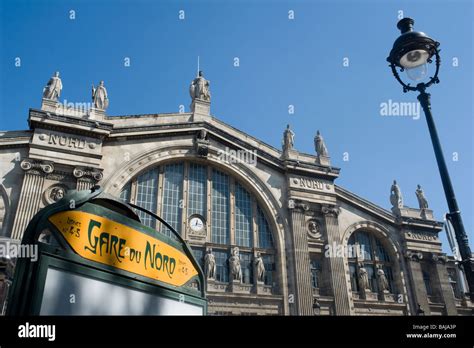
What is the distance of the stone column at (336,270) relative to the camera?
2617 cm

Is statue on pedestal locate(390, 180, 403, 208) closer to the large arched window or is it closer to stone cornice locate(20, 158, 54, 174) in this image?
the large arched window

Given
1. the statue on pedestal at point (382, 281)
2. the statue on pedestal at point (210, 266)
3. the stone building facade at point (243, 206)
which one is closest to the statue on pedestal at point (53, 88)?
the stone building facade at point (243, 206)

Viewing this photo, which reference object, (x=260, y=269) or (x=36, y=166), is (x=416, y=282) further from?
(x=36, y=166)

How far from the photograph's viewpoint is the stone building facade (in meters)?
24.1

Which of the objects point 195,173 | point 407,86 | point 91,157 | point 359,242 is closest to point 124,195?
point 91,157

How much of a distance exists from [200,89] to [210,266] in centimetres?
1352

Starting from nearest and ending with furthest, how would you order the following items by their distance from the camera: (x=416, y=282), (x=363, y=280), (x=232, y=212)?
(x=232, y=212) → (x=363, y=280) → (x=416, y=282)

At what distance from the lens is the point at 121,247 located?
5.75 m

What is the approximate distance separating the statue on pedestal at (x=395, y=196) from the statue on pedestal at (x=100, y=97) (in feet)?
76.8

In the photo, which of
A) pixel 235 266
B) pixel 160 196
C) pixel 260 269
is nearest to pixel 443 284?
pixel 260 269
